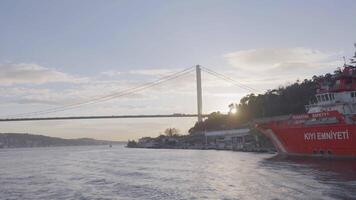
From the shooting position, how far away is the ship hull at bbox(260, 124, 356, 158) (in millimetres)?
45688

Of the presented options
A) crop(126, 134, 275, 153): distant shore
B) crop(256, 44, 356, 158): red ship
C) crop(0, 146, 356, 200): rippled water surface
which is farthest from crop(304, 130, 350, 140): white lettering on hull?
crop(126, 134, 275, 153): distant shore

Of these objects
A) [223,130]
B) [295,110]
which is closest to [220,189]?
[295,110]

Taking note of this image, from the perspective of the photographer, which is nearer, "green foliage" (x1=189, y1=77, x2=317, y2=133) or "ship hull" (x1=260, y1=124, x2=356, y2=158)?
"ship hull" (x1=260, y1=124, x2=356, y2=158)

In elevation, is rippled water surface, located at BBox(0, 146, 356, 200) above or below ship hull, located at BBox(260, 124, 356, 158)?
below

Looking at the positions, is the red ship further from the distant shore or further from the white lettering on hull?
the distant shore

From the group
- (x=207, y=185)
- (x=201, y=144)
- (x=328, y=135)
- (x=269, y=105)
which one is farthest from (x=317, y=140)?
(x=201, y=144)

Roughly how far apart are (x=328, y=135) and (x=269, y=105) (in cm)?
7206

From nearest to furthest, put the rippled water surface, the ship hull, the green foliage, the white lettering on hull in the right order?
the rippled water surface < the ship hull < the white lettering on hull < the green foliage

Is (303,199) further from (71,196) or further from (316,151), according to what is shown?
(316,151)

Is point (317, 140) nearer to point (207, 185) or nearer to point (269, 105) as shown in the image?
point (207, 185)

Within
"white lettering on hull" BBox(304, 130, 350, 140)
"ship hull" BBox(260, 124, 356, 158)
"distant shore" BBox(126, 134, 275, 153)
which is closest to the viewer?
"ship hull" BBox(260, 124, 356, 158)

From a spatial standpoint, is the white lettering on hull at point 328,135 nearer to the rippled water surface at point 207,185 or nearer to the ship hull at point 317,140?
the ship hull at point 317,140

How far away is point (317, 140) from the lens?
50.1 metres

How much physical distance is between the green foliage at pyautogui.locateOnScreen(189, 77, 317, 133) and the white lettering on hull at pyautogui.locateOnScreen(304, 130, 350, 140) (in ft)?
155
